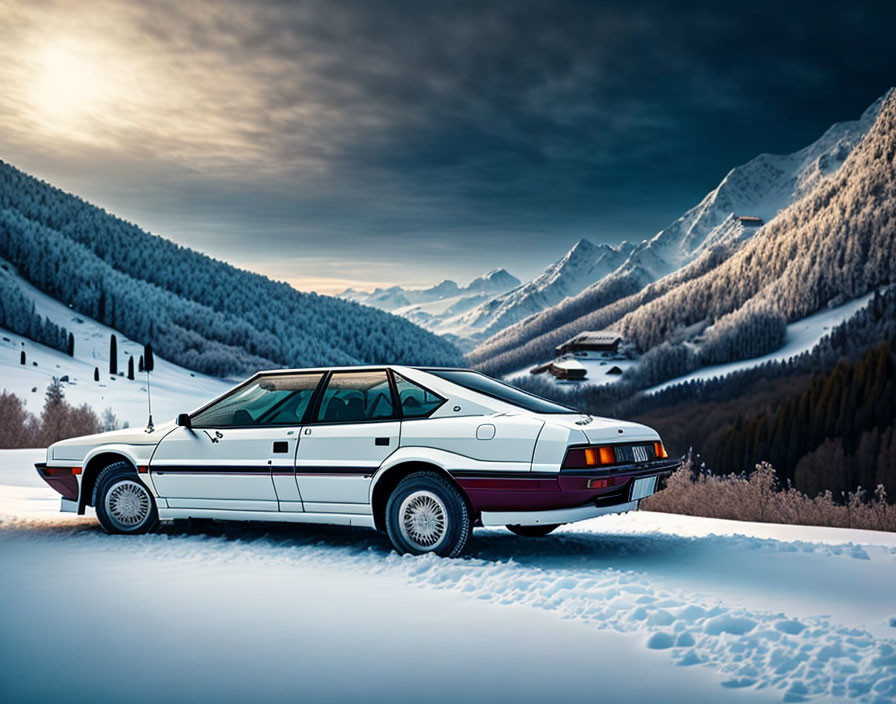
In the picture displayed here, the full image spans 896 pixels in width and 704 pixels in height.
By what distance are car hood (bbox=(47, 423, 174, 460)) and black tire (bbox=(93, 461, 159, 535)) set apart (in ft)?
0.78

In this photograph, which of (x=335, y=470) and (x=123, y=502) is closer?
(x=335, y=470)

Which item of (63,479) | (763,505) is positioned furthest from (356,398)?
(763,505)

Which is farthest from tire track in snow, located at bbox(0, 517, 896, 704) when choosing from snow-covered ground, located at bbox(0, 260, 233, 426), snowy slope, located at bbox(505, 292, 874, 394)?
snowy slope, located at bbox(505, 292, 874, 394)

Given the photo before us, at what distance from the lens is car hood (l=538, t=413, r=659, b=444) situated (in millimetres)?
6582

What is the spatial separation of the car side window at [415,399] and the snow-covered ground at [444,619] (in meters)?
Answer: 1.19

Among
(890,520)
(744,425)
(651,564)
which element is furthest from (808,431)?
(651,564)

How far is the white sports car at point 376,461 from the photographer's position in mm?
6527

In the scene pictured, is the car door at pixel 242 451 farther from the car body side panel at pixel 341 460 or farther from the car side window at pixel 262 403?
the car body side panel at pixel 341 460

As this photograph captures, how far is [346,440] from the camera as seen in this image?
718cm

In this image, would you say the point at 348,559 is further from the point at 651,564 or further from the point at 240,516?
the point at 651,564

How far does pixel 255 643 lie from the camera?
4.71 meters

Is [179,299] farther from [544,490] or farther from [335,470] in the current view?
[544,490]

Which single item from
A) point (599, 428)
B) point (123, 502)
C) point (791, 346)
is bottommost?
point (123, 502)

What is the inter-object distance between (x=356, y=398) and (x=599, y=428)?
212 centimetres
